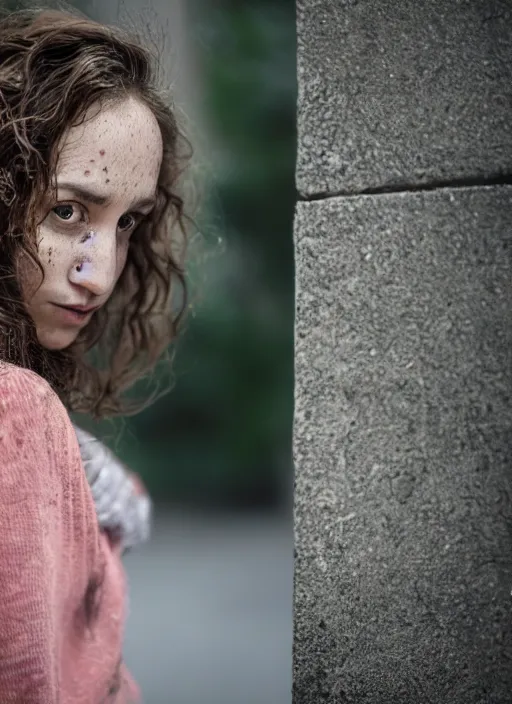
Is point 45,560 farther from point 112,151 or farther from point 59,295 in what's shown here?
point 112,151

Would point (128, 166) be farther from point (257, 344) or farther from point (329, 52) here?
point (257, 344)

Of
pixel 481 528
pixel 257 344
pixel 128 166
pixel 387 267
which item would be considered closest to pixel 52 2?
pixel 128 166

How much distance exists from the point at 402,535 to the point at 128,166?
0.90 m

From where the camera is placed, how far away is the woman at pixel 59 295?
62.1 inches

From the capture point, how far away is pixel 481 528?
187cm

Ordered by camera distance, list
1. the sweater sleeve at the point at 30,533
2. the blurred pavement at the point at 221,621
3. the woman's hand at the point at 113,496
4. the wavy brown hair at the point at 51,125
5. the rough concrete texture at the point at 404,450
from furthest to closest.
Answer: the blurred pavement at the point at 221,621 < the woman's hand at the point at 113,496 < the rough concrete texture at the point at 404,450 < the wavy brown hair at the point at 51,125 < the sweater sleeve at the point at 30,533

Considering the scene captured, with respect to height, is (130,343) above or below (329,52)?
below

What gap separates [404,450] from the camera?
1.92m

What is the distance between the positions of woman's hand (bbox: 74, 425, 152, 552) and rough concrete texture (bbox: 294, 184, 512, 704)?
366 millimetres

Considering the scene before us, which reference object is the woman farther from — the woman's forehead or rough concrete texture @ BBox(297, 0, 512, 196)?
rough concrete texture @ BBox(297, 0, 512, 196)

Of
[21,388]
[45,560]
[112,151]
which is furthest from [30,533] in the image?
[112,151]

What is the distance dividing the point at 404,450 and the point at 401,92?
72cm

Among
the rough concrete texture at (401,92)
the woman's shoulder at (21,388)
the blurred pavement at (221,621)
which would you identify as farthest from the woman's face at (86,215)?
the blurred pavement at (221,621)

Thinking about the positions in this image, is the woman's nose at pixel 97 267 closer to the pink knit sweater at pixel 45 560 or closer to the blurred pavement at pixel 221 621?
A: the pink knit sweater at pixel 45 560
